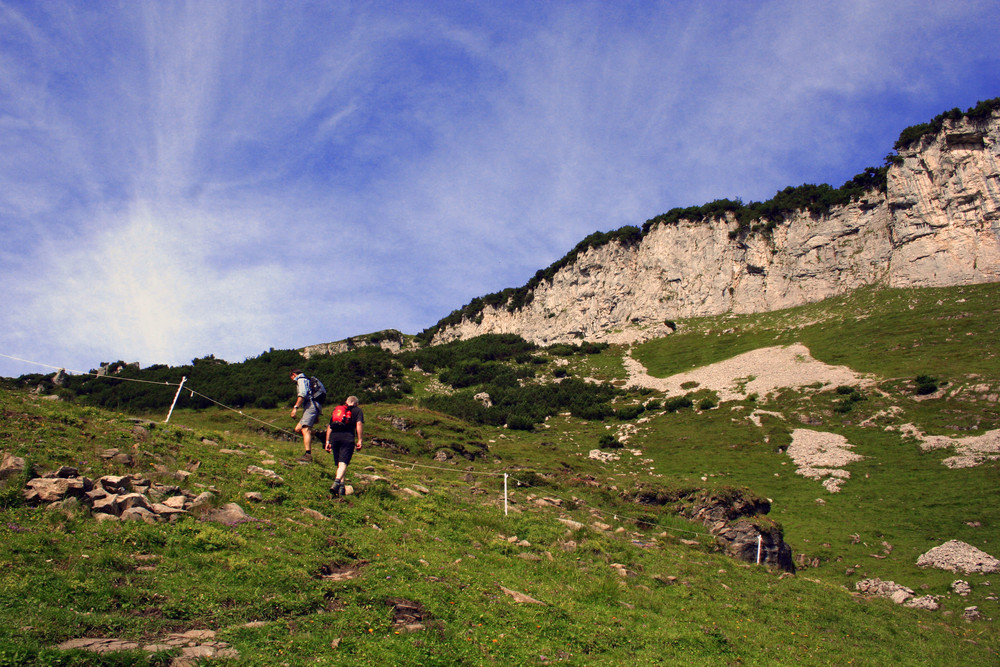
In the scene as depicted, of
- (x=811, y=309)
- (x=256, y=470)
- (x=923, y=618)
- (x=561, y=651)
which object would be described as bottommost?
(x=923, y=618)

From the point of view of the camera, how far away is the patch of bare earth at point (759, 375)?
184 ft

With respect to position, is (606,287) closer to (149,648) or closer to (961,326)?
(961,326)

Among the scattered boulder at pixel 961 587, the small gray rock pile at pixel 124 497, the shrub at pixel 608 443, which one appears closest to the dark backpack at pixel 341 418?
the small gray rock pile at pixel 124 497

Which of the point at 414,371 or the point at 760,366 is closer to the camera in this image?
the point at 760,366

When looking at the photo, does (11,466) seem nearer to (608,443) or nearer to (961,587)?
(961,587)

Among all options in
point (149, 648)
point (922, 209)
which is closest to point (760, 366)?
point (922, 209)

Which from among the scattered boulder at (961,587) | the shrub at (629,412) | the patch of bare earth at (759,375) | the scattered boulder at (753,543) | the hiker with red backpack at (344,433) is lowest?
A: the scattered boulder at (961,587)

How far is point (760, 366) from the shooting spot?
6662cm

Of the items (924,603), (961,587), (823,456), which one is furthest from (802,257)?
(924,603)

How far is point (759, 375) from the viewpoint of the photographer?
208 feet

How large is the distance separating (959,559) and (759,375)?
137 feet

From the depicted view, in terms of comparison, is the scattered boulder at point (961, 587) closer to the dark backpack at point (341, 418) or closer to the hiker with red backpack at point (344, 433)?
the hiker with red backpack at point (344, 433)

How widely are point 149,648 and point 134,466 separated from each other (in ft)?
20.1

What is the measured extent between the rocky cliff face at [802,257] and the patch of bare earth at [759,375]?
73.4 feet
